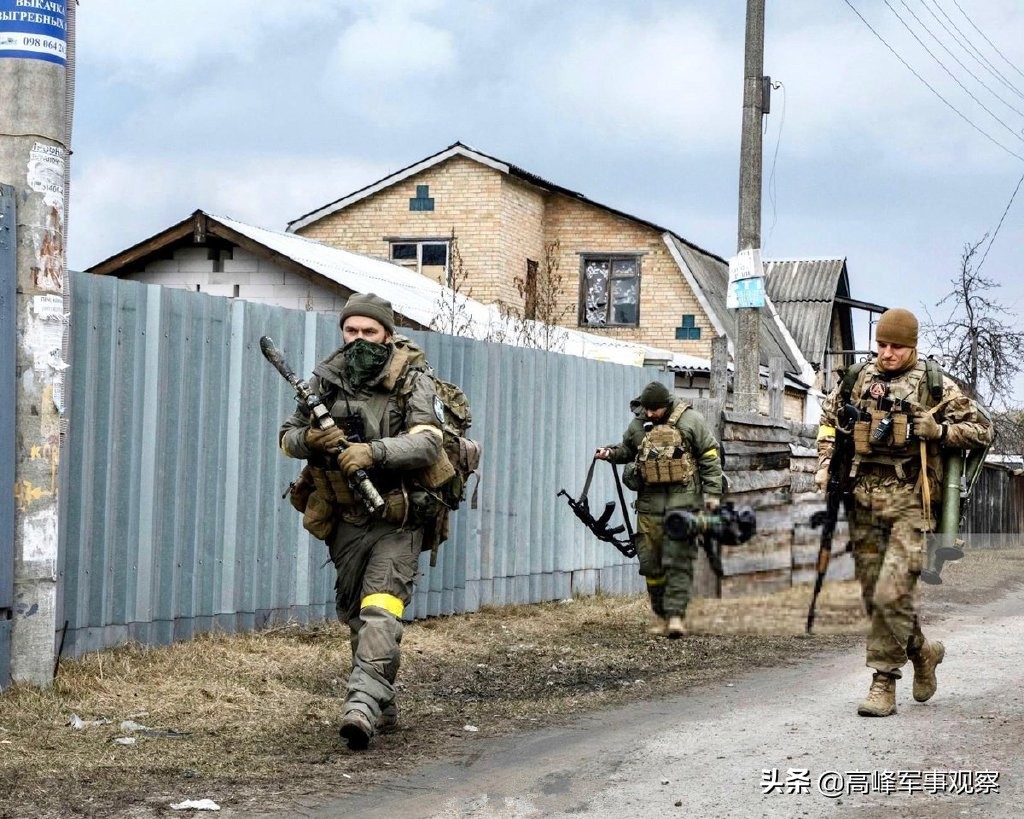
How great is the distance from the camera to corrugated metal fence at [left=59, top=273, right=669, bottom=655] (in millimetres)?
7812

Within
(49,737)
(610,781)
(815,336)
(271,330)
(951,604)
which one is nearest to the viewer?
(610,781)

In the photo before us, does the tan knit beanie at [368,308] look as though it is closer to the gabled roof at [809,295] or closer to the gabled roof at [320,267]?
the gabled roof at [320,267]

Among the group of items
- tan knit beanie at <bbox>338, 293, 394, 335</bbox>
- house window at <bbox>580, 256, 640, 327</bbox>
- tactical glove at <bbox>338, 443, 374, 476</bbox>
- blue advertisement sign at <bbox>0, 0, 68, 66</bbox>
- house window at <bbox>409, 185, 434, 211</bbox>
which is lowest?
tactical glove at <bbox>338, 443, 374, 476</bbox>

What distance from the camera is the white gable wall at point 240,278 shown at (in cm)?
2019

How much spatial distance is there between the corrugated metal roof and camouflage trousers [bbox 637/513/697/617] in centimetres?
1784

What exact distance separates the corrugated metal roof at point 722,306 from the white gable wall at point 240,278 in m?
10.9

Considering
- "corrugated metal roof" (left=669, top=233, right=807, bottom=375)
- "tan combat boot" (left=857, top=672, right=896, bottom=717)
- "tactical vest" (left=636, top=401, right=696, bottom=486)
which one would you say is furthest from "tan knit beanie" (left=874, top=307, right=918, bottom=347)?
"corrugated metal roof" (left=669, top=233, right=807, bottom=375)

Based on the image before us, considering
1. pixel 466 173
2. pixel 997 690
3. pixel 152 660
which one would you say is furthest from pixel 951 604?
pixel 466 173

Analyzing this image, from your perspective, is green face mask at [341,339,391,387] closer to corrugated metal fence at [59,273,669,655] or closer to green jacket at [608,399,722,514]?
corrugated metal fence at [59,273,669,655]

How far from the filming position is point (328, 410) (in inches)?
261

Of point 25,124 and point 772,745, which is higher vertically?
point 25,124

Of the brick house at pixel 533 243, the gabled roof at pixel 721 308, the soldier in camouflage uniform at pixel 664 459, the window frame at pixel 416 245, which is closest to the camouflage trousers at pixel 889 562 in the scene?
the soldier in camouflage uniform at pixel 664 459

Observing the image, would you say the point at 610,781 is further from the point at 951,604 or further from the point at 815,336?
the point at 815,336

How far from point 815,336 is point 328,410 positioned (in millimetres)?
31564
